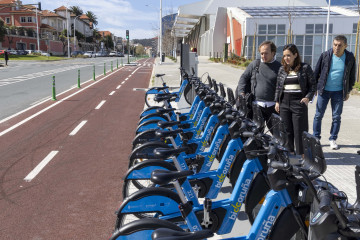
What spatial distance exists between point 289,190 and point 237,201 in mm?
693

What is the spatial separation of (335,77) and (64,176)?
4579 mm

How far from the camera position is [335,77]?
5863 mm

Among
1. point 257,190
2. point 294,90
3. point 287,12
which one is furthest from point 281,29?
point 257,190

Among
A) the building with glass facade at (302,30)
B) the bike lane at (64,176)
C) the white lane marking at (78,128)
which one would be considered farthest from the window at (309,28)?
the white lane marking at (78,128)

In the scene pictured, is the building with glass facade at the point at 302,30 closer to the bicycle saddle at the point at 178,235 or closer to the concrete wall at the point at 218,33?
the concrete wall at the point at 218,33

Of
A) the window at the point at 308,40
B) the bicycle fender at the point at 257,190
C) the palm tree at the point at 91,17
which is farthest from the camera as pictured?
the palm tree at the point at 91,17

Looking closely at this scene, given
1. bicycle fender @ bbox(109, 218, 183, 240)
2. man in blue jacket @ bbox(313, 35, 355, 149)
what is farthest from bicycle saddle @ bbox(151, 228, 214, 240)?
man in blue jacket @ bbox(313, 35, 355, 149)

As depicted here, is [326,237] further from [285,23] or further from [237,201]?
[285,23]

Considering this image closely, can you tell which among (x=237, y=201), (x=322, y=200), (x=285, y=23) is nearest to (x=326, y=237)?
(x=322, y=200)

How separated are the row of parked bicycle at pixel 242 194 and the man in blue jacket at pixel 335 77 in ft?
7.66

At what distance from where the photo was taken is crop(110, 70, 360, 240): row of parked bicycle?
1933 mm

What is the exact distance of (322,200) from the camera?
1867mm

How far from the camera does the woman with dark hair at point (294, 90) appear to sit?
4.78 meters

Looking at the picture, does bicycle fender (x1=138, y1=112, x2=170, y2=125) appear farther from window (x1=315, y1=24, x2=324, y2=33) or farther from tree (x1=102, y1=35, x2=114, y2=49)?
tree (x1=102, y1=35, x2=114, y2=49)
